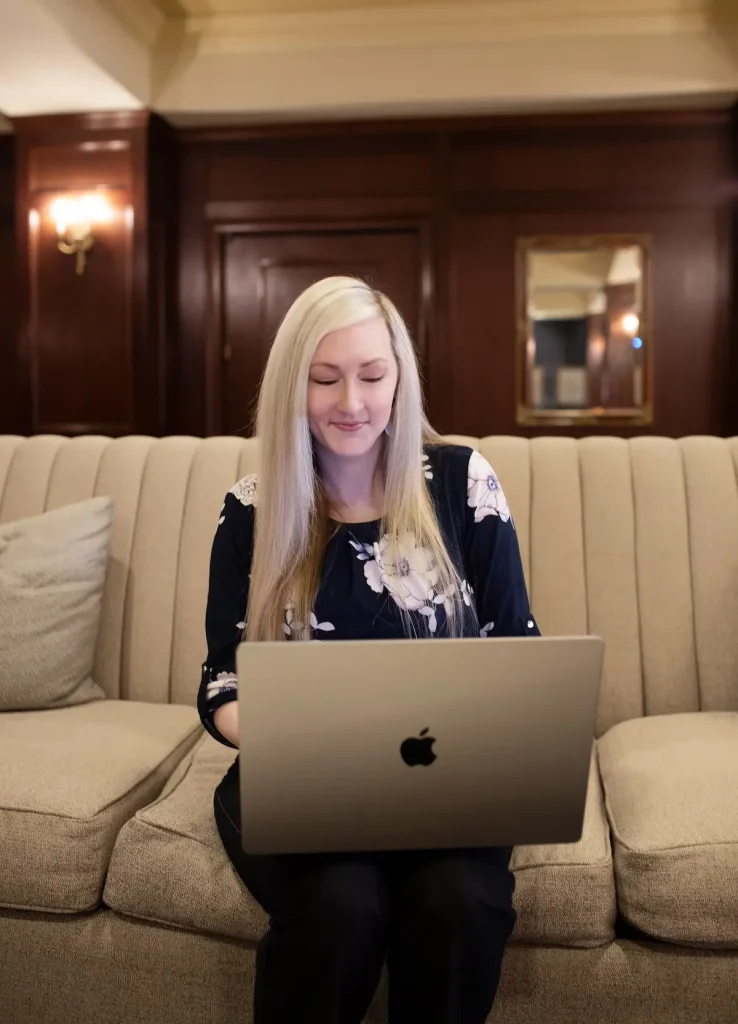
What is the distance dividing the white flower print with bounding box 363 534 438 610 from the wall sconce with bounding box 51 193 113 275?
367 centimetres

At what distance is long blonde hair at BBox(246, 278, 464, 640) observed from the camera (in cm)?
124

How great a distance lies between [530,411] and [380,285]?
3.37 feet

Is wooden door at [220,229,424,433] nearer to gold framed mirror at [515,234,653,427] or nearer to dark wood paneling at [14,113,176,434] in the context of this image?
dark wood paneling at [14,113,176,434]

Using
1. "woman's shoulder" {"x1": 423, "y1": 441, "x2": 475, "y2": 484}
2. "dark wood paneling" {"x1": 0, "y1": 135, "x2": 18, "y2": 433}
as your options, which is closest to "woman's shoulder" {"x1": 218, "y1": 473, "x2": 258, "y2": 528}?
"woman's shoulder" {"x1": 423, "y1": 441, "x2": 475, "y2": 484}

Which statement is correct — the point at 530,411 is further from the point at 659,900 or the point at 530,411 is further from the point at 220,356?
the point at 659,900

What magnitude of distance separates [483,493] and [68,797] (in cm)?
76

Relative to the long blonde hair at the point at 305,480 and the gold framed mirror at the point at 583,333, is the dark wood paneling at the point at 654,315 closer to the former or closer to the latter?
the gold framed mirror at the point at 583,333

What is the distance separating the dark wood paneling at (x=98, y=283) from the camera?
434cm

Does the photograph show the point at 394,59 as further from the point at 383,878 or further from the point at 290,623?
the point at 383,878

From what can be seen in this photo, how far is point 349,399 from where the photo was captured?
1234 mm

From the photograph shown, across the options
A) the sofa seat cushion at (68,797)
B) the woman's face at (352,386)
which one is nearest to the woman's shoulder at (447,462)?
the woman's face at (352,386)

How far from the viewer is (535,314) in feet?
15.0

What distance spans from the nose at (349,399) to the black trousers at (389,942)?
59cm

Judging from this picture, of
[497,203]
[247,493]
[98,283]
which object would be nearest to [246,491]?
[247,493]
